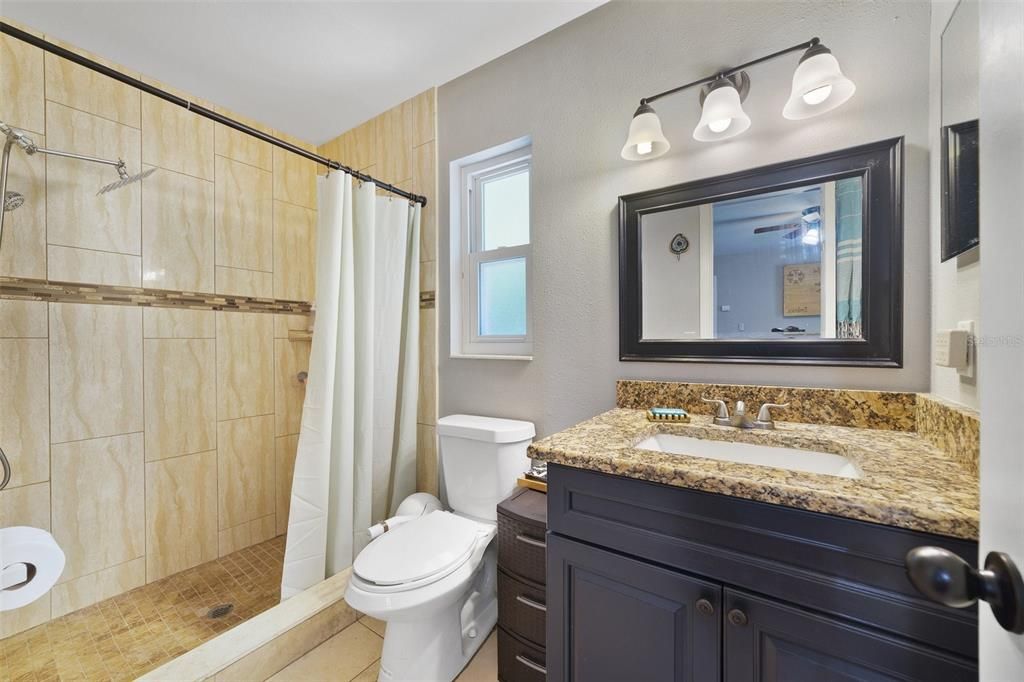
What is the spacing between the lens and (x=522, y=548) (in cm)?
120

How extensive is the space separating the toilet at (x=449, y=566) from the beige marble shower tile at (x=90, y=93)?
2048 mm

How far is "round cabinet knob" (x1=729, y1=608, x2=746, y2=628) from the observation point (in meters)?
0.70

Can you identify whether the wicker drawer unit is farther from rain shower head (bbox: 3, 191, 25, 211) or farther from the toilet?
rain shower head (bbox: 3, 191, 25, 211)

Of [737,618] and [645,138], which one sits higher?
[645,138]

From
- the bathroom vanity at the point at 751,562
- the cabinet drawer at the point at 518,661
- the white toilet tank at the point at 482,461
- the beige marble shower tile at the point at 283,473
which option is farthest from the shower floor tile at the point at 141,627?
the bathroom vanity at the point at 751,562

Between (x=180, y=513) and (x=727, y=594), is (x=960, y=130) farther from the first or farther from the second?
(x=180, y=513)

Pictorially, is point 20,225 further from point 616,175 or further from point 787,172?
point 787,172

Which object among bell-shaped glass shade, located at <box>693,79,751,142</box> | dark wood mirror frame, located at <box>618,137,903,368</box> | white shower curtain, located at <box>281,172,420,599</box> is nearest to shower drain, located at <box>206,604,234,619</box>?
white shower curtain, located at <box>281,172,420,599</box>

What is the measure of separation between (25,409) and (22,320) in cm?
35

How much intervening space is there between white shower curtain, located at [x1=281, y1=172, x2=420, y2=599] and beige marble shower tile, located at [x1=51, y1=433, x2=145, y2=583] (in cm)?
88

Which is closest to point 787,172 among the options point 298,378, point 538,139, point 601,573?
point 538,139

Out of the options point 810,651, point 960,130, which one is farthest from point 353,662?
point 960,130

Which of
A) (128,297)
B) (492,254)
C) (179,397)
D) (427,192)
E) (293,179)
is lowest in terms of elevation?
(179,397)

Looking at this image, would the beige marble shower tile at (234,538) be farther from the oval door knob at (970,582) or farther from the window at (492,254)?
the oval door knob at (970,582)
